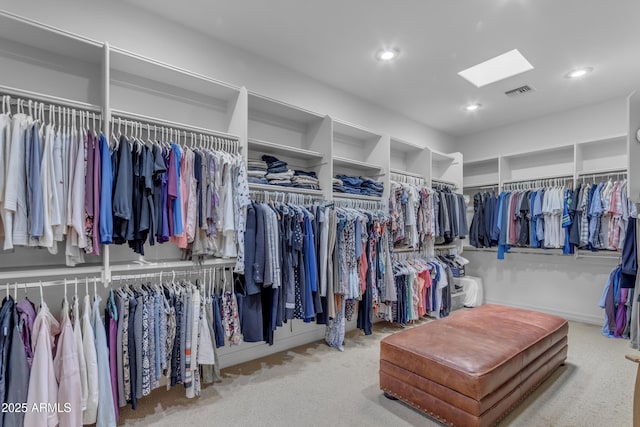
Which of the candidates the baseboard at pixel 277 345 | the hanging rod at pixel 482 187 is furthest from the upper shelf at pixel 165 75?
the hanging rod at pixel 482 187

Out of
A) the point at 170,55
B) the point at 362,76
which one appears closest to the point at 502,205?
the point at 362,76

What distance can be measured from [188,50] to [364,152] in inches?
91.1

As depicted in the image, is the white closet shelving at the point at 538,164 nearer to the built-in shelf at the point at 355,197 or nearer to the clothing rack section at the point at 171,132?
the built-in shelf at the point at 355,197

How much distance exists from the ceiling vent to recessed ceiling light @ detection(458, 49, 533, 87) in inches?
16.1

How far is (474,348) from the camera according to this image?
2.13 meters

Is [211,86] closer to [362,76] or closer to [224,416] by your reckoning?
[362,76]

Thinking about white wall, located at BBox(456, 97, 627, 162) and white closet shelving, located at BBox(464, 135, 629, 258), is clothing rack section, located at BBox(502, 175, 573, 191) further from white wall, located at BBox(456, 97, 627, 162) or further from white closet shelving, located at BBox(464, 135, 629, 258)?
white wall, located at BBox(456, 97, 627, 162)

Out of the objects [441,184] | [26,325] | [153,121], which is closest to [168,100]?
[153,121]

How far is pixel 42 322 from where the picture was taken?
1737mm

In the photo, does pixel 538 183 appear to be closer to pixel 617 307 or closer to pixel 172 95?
pixel 617 307

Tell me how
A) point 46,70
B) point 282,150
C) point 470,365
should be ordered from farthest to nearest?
point 282,150, point 46,70, point 470,365

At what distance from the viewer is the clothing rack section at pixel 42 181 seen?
66.2 inches

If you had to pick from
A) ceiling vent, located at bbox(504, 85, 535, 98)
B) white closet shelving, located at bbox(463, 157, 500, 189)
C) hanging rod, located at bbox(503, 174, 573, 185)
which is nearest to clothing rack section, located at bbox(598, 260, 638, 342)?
hanging rod, located at bbox(503, 174, 573, 185)

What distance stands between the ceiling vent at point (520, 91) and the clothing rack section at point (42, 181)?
167 inches
